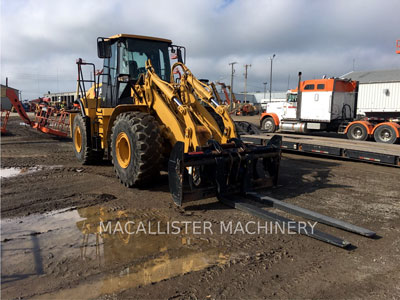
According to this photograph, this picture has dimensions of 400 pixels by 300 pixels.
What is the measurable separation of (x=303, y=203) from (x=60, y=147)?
392 inches

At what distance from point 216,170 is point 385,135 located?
39.7 feet

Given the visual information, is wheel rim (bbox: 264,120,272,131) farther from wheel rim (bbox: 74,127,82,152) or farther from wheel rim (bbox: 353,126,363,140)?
wheel rim (bbox: 74,127,82,152)

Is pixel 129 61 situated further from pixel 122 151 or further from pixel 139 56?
pixel 122 151

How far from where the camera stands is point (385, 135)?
14375mm

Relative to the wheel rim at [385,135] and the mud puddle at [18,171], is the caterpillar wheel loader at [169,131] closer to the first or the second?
the mud puddle at [18,171]

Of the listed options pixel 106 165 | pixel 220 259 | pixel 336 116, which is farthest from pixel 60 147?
pixel 336 116

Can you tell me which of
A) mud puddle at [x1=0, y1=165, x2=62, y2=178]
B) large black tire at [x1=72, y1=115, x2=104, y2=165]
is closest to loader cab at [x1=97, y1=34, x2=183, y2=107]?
large black tire at [x1=72, y1=115, x2=104, y2=165]

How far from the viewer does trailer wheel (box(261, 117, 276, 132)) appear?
17750mm

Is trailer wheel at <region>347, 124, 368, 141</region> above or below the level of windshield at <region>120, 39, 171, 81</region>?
below

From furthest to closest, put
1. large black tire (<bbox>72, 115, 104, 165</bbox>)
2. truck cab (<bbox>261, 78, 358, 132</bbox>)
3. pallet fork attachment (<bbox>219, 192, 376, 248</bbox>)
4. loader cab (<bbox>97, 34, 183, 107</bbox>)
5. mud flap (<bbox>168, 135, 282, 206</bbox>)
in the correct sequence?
truck cab (<bbox>261, 78, 358, 132</bbox>) → large black tire (<bbox>72, 115, 104, 165</bbox>) → loader cab (<bbox>97, 34, 183, 107</bbox>) → mud flap (<bbox>168, 135, 282, 206</bbox>) → pallet fork attachment (<bbox>219, 192, 376, 248</bbox>)

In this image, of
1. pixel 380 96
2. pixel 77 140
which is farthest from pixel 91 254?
pixel 380 96

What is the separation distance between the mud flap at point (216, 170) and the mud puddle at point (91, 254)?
64cm

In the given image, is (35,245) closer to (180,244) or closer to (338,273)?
(180,244)

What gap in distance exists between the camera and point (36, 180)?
23.1 ft
